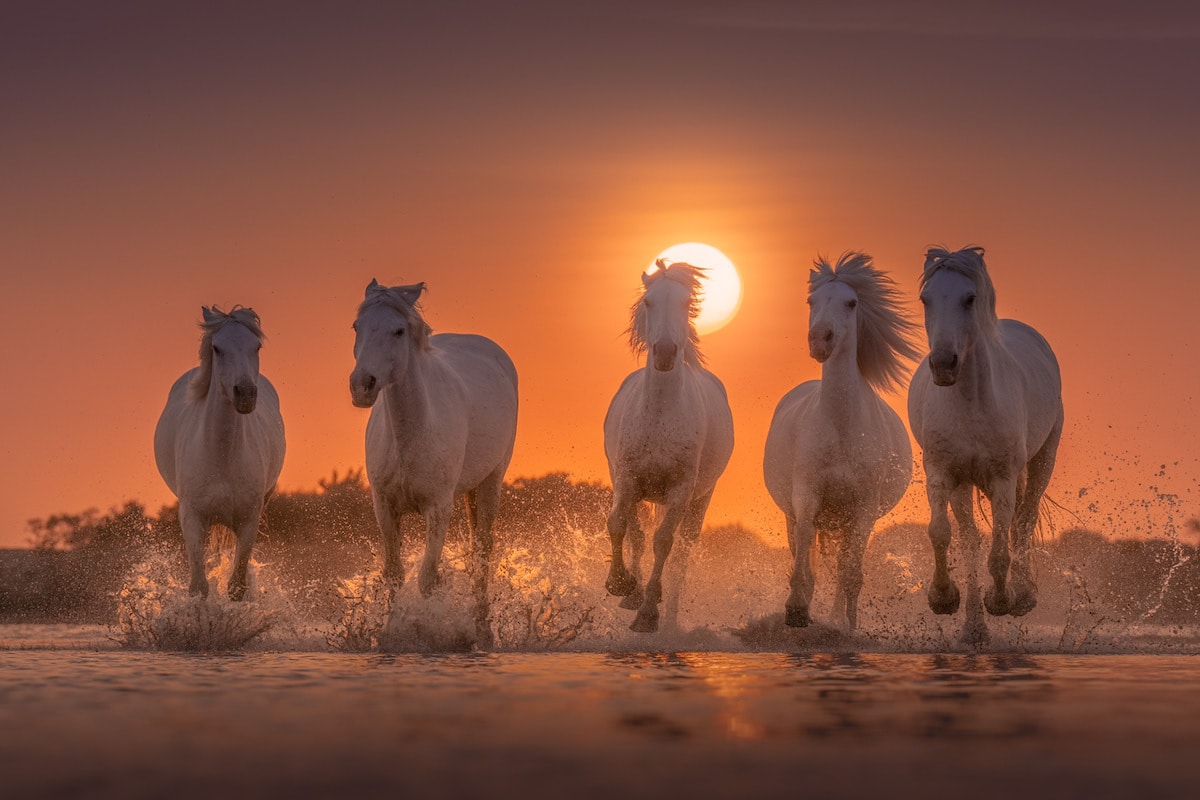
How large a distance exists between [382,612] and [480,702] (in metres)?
4.14

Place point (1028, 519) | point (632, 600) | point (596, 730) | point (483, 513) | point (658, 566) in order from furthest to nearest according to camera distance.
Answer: point (483, 513)
point (1028, 519)
point (632, 600)
point (658, 566)
point (596, 730)

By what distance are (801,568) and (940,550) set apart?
0.95 metres

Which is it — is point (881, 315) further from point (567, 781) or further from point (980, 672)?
point (567, 781)

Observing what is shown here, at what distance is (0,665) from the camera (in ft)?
19.6

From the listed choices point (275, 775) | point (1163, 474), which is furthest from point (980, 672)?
point (1163, 474)

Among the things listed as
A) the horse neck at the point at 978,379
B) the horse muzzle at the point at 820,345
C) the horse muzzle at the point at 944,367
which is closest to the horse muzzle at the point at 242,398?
the horse muzzle at the point at 820,345

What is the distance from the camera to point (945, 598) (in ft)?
29.4

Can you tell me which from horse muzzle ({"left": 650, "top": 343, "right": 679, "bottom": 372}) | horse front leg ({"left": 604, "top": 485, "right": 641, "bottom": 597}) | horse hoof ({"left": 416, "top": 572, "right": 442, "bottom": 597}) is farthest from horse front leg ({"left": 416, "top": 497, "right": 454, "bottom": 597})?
horse muzzle ({"left": 650, "top": 343, "right": 679, "bottom": 372})

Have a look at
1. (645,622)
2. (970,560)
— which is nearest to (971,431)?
(970,560)

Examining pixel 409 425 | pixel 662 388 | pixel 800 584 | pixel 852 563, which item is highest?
pixel 662 388

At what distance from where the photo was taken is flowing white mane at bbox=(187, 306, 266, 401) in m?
9.77

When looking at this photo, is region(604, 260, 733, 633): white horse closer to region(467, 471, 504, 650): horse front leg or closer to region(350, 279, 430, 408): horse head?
region(467, 471, 504, 650): horse front leg

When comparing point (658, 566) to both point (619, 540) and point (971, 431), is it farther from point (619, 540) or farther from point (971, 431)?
point (971, 431)

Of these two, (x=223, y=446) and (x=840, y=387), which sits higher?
(x=840, y=387)
